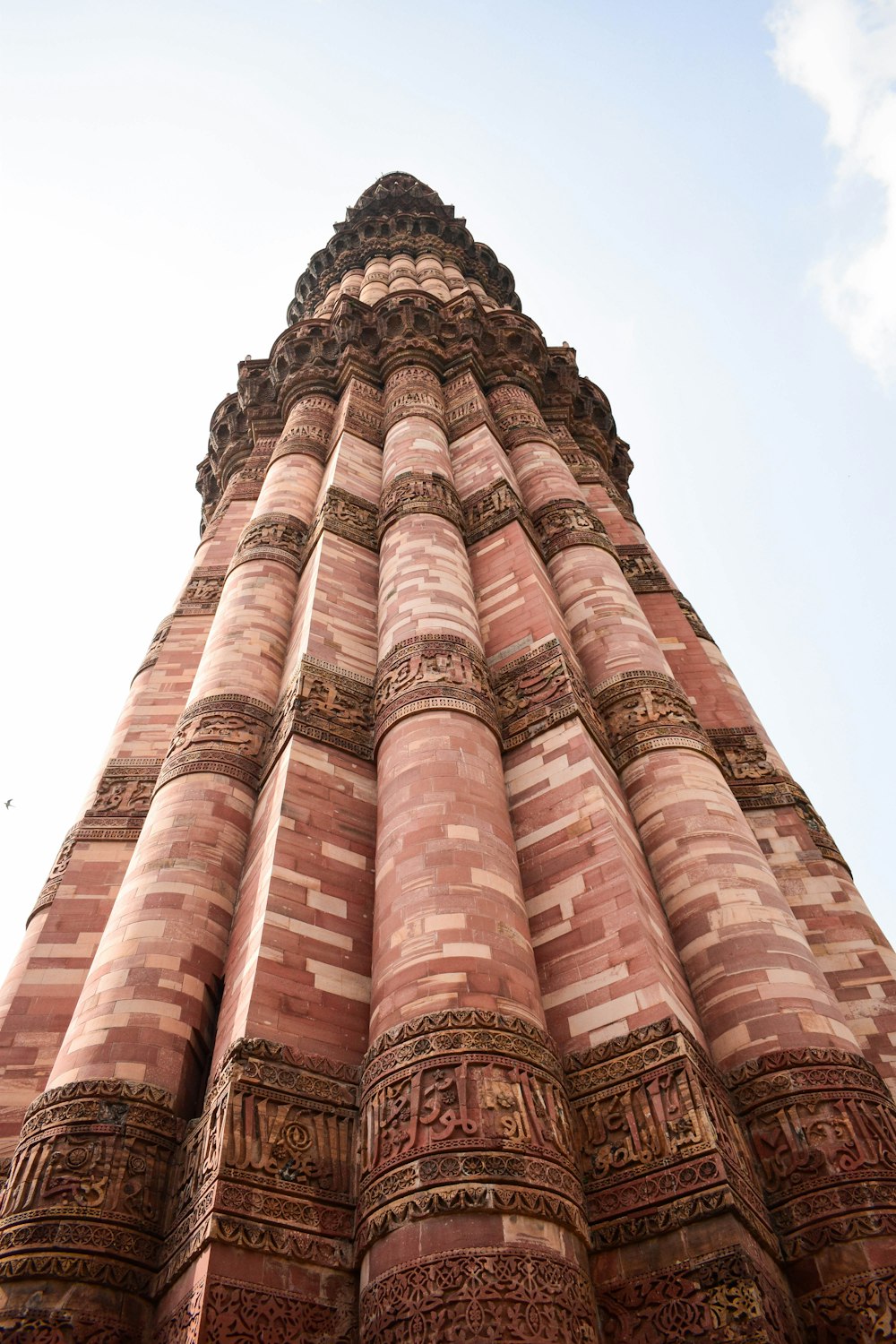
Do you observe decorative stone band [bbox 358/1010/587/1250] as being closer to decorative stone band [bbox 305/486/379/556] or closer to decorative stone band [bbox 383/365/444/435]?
decorative stone band [bbox 305/486/379/556]

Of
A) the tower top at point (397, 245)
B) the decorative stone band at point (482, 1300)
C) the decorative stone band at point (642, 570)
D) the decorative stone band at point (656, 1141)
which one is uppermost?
the tower top at point (397, 245)

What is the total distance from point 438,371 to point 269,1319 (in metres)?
13.4

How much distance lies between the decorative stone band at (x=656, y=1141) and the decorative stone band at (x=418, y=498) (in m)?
6.47

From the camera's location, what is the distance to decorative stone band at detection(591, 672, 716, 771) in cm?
805

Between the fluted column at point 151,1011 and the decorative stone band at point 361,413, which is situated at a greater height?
the decorative stone band at point 361,413

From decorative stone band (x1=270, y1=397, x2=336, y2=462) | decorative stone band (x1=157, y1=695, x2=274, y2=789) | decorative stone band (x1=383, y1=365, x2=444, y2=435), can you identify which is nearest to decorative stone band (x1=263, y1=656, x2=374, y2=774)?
decorative stone band (x1=157, y1=695, x2=274, y2=789)

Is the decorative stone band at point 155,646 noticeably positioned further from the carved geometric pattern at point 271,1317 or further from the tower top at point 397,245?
the tower top at point 397,245

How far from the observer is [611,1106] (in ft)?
16.9

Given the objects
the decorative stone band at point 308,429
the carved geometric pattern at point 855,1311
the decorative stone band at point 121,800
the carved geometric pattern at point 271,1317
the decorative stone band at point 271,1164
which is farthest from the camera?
the decorative stone band at point 308,429

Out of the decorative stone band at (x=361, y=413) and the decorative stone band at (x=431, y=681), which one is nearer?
the decorative stone band at (x=431, y=681)

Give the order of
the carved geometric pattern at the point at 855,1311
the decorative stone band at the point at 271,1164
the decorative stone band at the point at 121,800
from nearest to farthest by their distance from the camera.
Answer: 1. the carved geometric pattern at the point at 855,1311
2. the decorative stone band at the point at 271,1164
3. the decorative stone band at the point at 121,800

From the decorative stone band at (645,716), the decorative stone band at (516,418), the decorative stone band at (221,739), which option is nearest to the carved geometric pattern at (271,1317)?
the decorative stone band at (221,739)

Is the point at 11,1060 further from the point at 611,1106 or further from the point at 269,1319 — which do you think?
the point at 611,1106

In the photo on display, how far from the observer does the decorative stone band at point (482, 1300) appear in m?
3.91
